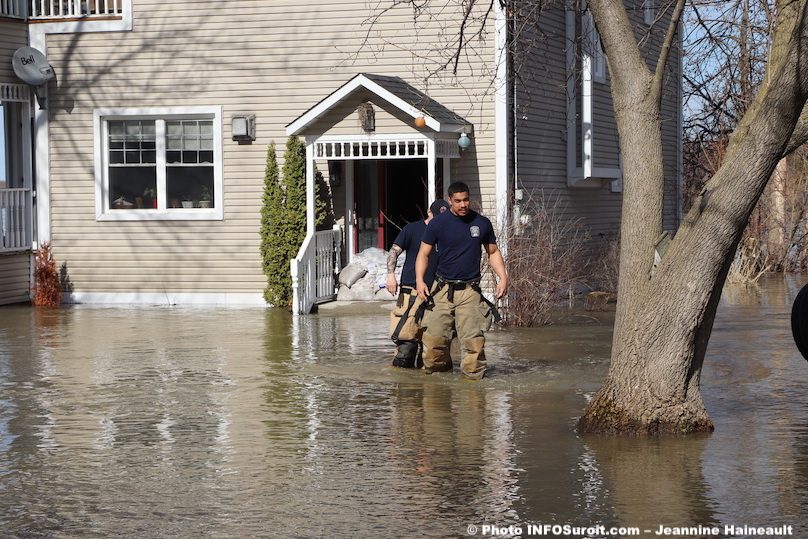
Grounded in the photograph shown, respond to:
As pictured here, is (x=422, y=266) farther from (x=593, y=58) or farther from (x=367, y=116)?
(x=593, y=58)

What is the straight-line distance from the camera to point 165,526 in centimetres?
759

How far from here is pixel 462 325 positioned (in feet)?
41.4

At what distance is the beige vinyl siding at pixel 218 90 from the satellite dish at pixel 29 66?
0.46 m

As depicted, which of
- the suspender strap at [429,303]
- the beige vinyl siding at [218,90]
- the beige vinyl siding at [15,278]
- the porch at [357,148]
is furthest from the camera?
the beige vinyl siding at [15,278]

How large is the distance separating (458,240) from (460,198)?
41 centimetres

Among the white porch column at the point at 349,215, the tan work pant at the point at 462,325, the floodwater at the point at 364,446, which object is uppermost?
the white porch column at the point at 349,215

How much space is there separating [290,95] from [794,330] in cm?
1085

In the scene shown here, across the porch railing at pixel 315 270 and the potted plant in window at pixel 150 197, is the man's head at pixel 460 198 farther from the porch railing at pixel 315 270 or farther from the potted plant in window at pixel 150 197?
the potted plant in window at pixel 150 197

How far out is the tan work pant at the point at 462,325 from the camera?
12586 millimetres

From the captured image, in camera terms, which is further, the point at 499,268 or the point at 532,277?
the point at 532,277

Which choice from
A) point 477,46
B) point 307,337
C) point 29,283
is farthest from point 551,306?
point 29,283

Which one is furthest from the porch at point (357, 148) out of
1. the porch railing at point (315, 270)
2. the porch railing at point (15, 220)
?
the porch railing at point (15, 220)

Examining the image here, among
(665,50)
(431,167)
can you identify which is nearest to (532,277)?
(431,167)

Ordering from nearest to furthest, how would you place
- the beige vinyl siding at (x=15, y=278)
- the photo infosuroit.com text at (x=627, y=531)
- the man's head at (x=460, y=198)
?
the photo infosuroit.com text at (x=627, y=531), the man's head at (x=460, y=198), the beige vinyl siding at (x=15, y=278)
